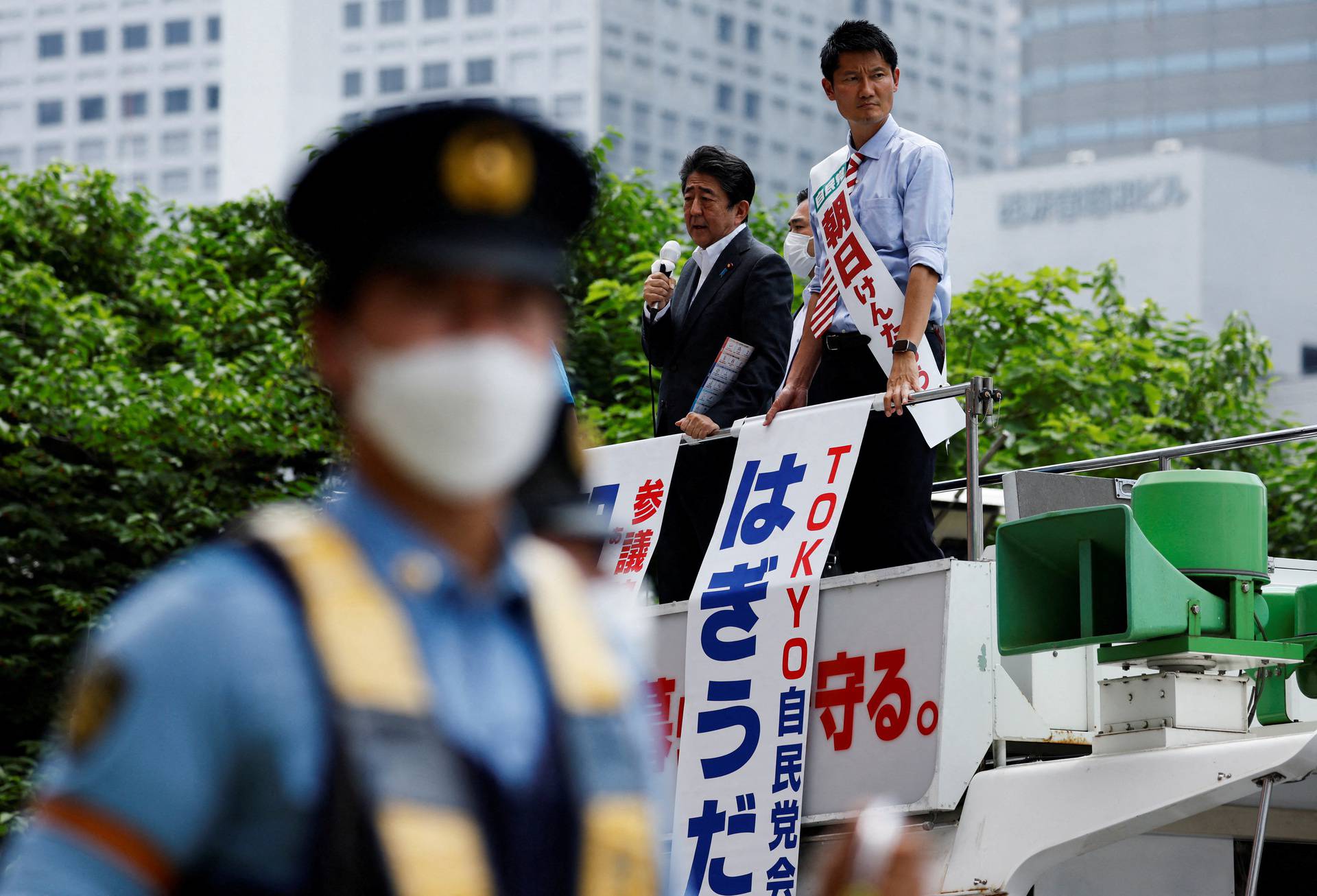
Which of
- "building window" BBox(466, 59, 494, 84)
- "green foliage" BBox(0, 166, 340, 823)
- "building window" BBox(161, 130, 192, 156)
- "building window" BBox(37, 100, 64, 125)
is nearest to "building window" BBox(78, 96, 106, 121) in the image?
"building window" BBox(37, 100, 64, 125)

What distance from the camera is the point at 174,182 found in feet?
382

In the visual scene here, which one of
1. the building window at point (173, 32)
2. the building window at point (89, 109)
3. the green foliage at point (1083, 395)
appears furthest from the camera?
the building window at point (89, 109)

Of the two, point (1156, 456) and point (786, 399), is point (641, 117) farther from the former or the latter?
point (786, 399)

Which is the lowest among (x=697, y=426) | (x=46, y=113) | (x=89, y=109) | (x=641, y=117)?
(x=697, y=426)

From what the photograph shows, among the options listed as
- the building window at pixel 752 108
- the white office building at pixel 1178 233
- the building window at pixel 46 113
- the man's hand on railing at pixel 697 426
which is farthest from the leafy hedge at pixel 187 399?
the building window at pixel 46 113

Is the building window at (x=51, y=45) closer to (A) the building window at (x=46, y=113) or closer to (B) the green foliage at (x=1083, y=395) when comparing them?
(A) the building window at (x=46, y=113)

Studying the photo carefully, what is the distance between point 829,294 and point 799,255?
1.38m

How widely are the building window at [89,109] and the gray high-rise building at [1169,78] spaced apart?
5227cm

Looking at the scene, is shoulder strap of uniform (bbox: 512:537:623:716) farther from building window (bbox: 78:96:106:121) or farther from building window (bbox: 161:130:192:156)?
building window (bbox: 78:96:106:121)

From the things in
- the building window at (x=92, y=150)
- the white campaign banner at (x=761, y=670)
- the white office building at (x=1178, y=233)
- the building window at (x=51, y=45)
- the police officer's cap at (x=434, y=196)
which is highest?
the building window at (x=51, y=45)

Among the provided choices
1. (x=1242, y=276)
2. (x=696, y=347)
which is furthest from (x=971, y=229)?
(x=696, y=347)

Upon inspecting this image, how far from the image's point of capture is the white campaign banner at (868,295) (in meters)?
6.23

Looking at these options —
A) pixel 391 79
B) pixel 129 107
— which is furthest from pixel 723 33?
pixel 129 107

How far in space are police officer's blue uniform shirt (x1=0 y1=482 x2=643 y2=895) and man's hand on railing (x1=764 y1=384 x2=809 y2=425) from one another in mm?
5407
